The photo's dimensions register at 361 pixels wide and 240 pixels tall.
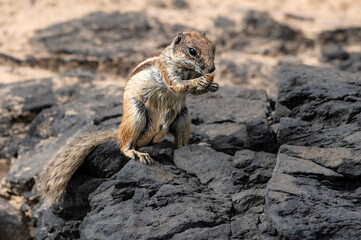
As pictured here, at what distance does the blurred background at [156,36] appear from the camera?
397 inches

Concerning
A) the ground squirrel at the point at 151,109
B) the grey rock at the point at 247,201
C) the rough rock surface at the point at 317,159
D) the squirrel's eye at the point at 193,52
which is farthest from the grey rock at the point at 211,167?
the squirrel's eye at the point at 193,52

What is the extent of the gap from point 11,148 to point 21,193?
47.0 inches

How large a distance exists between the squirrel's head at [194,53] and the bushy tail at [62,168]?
4.55 ft

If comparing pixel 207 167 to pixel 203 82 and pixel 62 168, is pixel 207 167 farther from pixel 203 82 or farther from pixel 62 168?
pixel 62 168

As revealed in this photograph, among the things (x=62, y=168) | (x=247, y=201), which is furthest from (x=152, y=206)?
(x=62, y=168)

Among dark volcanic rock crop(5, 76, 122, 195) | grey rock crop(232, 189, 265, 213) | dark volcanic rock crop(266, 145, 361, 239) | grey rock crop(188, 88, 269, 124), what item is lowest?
dark volcanic rock crop(5, 76, 122, 195)

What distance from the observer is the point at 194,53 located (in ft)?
17.8

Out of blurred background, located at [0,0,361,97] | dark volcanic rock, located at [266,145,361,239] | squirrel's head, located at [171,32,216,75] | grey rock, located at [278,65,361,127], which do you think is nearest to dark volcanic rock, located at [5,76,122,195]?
blurred background, located at [0,0,361,97]

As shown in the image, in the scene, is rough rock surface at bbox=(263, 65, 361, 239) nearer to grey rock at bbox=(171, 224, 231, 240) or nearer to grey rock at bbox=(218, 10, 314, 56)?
grey rock at bbox=(171, 224, 231, 240)

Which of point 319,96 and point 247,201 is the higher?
point 319,96

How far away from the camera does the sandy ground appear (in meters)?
10.9

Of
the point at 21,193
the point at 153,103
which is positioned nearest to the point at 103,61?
the point at 21,193

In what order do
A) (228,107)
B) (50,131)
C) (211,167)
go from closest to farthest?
1. (211,167)
2. (228,107)
3. (50,131)

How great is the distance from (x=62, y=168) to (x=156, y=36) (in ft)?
18.7
